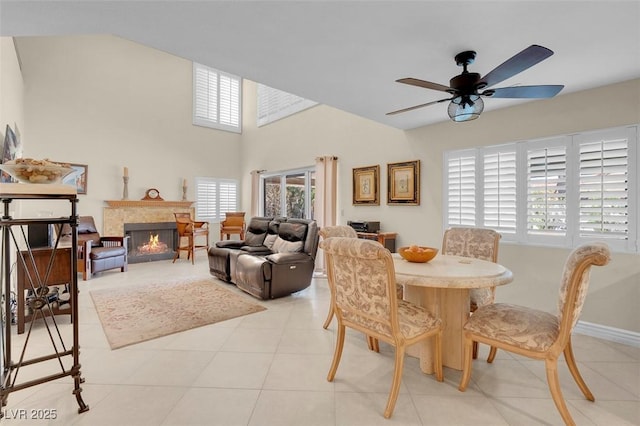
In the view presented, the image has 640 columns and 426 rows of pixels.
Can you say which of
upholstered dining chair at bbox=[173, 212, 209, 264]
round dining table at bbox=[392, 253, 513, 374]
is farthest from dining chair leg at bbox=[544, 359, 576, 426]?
upholstered dining chair at bbox=[173, 212, 209, 264]

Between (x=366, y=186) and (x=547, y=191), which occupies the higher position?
(x=366, y=186)

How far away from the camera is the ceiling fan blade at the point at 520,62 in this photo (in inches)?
63.8

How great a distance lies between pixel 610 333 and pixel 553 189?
1473mm

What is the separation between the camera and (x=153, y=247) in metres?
6.78

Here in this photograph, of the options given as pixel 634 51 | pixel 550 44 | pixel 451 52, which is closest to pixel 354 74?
pixel 451 52

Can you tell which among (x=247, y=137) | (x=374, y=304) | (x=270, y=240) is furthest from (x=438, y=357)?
(x=247, y=137)

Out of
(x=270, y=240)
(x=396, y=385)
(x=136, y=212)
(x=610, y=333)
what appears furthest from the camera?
(x=136, y=212)

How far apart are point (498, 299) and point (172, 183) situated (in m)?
6.93

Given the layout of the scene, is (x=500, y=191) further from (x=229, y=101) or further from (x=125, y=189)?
(x=229, y=101)

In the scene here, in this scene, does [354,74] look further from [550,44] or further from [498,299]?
[498,299]

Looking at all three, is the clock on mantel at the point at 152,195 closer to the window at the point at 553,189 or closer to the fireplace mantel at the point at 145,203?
the fireplace mantel at the point at 145,203

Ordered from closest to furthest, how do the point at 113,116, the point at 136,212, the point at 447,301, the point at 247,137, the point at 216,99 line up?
the point at 447,301
the point at 113,116
the point at 136,212
the point at 216,99
the point at 247,137

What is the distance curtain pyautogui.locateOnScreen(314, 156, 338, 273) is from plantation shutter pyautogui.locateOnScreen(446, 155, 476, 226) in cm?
202

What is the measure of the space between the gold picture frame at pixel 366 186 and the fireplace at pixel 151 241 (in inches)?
178
